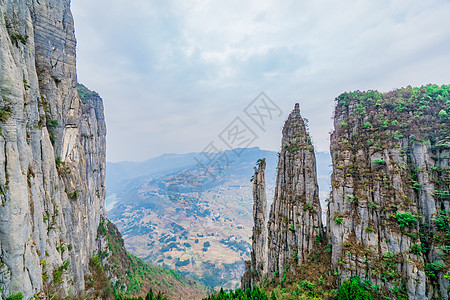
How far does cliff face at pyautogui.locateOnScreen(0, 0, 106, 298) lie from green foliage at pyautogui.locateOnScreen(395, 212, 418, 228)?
35.5m

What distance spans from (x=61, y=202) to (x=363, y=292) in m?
36.0

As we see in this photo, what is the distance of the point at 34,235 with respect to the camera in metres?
14.5

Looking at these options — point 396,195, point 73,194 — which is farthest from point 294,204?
point 73,194

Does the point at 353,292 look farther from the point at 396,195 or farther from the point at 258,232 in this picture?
the point at 258,232

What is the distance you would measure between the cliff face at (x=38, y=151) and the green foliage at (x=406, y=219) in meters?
35.5

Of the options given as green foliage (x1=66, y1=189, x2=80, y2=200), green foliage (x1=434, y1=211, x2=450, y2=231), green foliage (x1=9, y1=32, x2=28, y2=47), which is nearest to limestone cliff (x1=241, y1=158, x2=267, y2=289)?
green foliage (x1=434, y1=211, x2=450, y2=231)

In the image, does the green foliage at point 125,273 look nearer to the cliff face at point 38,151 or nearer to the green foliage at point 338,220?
the cliff face at point 38,151

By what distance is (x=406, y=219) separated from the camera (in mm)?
20266

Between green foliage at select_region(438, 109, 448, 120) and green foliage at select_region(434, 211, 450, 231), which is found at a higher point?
green foliage at select_region(438, 109, 448, 120)

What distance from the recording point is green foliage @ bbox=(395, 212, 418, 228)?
20.1 m

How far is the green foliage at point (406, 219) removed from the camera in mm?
20062

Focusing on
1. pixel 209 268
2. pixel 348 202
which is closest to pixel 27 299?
pixel 348 202

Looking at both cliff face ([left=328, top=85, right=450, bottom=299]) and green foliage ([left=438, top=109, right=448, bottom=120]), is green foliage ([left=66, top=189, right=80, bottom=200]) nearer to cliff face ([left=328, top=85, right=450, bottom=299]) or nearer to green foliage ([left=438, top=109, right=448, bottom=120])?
cliff face ([left=328, top=85, right=450, bottom=299])

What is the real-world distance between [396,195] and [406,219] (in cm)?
278
